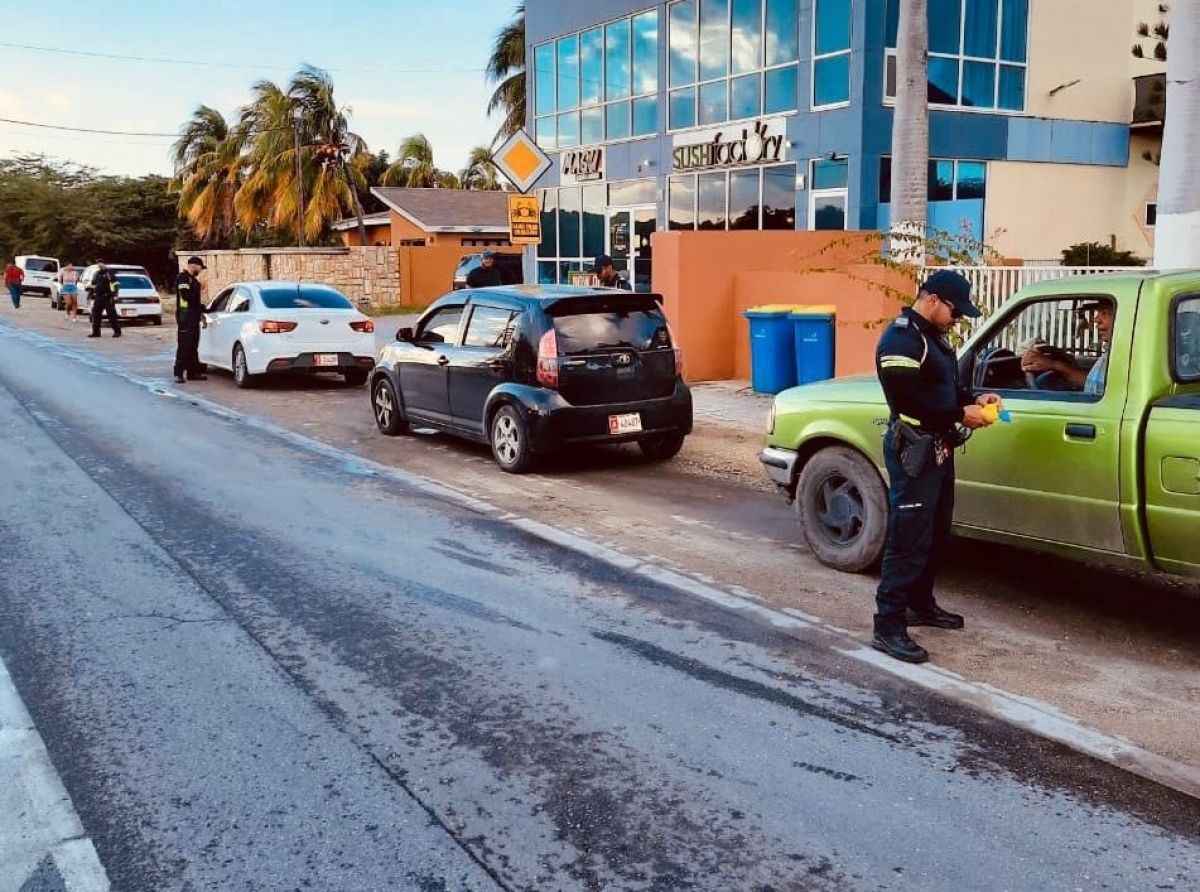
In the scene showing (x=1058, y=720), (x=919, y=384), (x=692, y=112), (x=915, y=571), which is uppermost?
(x=692, y=112)

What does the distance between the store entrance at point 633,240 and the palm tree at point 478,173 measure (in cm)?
3790

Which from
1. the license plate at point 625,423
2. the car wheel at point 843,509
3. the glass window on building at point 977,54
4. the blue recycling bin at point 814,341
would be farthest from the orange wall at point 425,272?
the car wheel at point 843,509

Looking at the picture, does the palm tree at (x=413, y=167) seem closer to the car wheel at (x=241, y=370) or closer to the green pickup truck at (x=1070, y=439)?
the car wheel at (x=241, y=370)

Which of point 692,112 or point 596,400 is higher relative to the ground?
point 692,112

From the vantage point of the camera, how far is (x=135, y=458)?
10.5m

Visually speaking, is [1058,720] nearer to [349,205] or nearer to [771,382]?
[771,382]

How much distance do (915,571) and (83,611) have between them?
13.6ft

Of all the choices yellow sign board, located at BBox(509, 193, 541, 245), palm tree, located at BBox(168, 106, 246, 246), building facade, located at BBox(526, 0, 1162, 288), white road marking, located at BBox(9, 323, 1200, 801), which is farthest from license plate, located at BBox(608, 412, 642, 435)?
palm tree, located at BBox(168, 106, 246, 246)

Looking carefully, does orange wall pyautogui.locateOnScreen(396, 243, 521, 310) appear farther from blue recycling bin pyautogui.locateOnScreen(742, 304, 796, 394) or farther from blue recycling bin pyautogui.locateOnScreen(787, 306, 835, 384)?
blue recycling bin pyautogui.locateOnScreen(787, 306, 835, 384)

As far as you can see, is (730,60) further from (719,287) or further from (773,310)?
(773,310)

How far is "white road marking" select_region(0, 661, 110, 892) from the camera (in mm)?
3416

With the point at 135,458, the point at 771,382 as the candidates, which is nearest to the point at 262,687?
the point at 135,458

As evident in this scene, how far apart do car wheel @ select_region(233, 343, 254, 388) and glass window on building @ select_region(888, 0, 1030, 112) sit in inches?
465

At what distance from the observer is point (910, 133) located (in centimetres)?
1365
